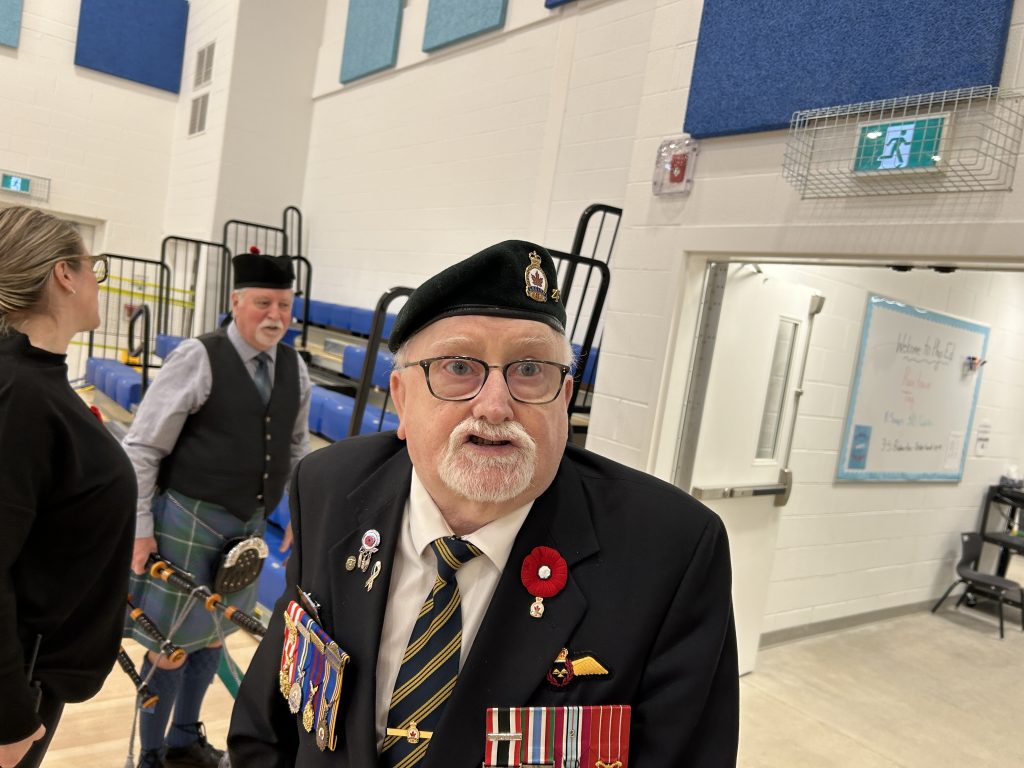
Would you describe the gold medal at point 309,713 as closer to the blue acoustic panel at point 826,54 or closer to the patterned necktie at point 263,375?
the patterned necktie at point 263,375

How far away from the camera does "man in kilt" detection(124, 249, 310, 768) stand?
2.25m

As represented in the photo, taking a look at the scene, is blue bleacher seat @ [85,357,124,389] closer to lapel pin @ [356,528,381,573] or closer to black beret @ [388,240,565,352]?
lapel pin @ [356,528,381,573]

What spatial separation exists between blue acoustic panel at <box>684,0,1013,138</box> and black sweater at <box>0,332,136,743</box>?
7.52 feet

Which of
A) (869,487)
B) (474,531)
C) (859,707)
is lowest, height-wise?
(859,707)

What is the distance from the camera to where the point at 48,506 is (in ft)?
4.51

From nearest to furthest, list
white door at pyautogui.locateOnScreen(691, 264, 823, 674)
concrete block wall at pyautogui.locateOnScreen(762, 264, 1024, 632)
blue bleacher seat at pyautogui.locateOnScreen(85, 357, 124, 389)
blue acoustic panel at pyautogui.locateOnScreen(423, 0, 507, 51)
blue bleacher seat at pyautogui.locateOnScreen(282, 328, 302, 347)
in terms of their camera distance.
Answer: white door at pyautogui.locateOnScreen(691, 264, 823, 674) < concrete block wall at pyautogui.locateOnScreen(762, 264, 1024, 632) < blue acoustic panel at pyautogui.locateOnScreen(423, 0, 507, 51) < blue bleacher seat at pyautogui.locateOnScreen(85, 357, 124, 389) < blue bleacher seat at pyautogui.locateOnScreen(282, 328, 302, 347)

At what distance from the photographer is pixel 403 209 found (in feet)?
21.2

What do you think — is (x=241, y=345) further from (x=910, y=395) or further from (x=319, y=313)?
(x=319, y=313)

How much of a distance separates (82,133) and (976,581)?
30.3 feet

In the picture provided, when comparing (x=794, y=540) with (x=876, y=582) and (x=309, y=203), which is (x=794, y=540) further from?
(x=309, y=203)

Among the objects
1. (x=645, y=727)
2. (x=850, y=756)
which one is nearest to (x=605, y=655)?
(x=645, y=727)

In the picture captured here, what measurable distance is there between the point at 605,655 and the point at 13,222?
4.47 ft

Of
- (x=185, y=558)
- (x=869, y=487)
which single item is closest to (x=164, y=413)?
(x=185, y=558)

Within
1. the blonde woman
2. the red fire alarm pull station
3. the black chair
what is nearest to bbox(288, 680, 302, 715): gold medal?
the blonde woman
